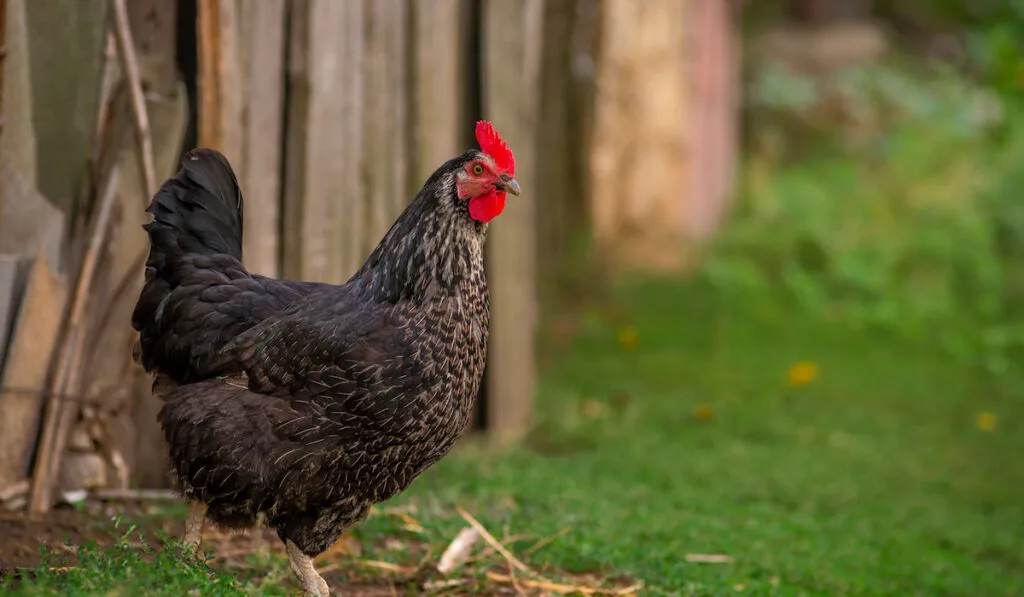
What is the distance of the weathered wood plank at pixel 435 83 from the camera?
5.95 metres

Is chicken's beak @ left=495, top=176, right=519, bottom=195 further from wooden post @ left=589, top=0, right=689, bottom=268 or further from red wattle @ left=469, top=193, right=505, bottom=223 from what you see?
wooden post @ left=589, top=0, right=689, bottom=268

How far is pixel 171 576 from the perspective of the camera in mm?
3246

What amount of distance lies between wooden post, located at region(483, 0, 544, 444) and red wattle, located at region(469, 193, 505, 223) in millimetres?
2901

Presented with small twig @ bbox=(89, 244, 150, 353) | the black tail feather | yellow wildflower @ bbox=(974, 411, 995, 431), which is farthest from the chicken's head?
yellow wildflower @ bbox=(974, 411, 995, 431)

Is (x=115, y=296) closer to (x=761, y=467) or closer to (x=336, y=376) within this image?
(x=336, y=376)

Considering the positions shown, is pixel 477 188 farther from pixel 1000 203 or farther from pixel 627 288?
pixel 1000 203

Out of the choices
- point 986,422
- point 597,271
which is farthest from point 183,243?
point 597,271

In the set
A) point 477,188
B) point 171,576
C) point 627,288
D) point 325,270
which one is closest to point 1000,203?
point 627,288

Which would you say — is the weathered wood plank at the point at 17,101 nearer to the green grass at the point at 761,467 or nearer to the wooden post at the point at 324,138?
the wooden post at the point at 324,138

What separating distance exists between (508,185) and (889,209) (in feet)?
32.8

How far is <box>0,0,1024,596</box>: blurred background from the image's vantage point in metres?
4.48

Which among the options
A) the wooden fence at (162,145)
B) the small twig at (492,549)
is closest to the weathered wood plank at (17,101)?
the wooden fence at (162,145)

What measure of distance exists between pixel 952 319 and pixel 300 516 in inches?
302

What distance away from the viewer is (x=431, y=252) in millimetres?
3631
